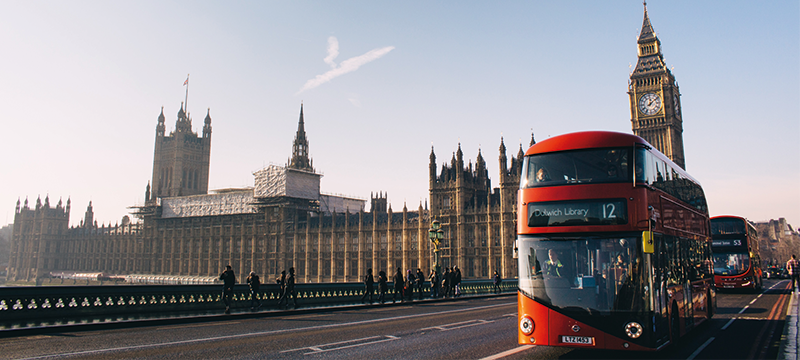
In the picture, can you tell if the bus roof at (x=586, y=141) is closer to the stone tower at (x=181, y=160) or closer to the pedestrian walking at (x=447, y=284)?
the pedestrian walking at (x=447, y=284)

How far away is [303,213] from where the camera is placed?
8381 centimetres

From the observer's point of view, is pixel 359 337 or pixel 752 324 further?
pixel 752 324

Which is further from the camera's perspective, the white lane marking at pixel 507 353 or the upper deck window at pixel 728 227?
the upper deck window at pixel 728 227

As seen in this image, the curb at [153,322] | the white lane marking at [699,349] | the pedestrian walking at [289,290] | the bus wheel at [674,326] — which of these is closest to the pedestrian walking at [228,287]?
the curb at [153,322]

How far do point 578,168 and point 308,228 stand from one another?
71435 mm

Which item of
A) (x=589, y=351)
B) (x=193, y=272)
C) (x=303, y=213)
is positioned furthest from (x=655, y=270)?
(x=193, y=272)

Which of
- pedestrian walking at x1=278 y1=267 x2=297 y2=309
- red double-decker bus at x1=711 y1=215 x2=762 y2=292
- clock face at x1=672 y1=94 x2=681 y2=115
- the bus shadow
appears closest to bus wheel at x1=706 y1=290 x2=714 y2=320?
the bus shadow

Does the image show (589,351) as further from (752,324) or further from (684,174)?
(752,324)

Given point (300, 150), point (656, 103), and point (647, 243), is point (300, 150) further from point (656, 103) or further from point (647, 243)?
point (647, 243)

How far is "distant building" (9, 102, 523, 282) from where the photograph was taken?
6312 centimetres

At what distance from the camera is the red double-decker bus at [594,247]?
8.75 metres

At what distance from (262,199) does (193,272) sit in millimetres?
23231

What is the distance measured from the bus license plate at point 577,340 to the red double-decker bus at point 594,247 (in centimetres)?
2

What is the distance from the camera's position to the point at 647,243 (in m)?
8.63
